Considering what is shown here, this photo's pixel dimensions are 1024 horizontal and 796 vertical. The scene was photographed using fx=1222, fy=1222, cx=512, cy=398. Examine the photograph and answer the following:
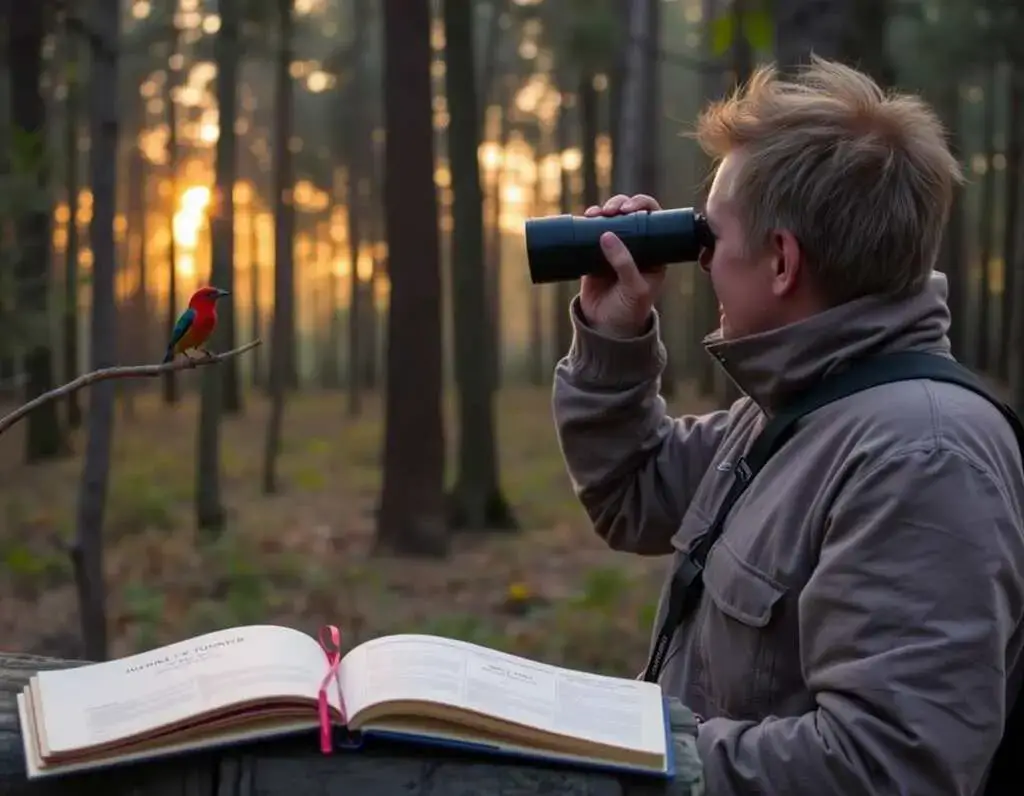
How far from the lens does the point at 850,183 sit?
5.86 ft

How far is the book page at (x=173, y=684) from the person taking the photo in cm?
145

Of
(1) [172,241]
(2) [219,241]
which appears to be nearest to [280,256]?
(2) [219,241]

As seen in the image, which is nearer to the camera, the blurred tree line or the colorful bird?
the colorful bird

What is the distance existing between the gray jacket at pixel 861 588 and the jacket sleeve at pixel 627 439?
1.21ft

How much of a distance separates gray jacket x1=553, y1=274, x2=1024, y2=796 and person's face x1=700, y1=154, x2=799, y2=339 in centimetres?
5

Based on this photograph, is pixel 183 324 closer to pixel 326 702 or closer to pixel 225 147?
pixel 326 702

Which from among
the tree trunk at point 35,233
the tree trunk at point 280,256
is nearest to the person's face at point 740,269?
the tree trunk at point 35,233

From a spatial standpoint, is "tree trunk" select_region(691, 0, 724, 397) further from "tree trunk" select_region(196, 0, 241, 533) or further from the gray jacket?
the gray jacket

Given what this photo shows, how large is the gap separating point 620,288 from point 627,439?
0.33m

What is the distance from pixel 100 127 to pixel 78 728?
3.88 m

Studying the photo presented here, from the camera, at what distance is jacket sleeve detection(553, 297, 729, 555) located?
7.82 ft

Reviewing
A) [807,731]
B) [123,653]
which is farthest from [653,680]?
[123,653]

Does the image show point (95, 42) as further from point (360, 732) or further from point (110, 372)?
point (360, 732)

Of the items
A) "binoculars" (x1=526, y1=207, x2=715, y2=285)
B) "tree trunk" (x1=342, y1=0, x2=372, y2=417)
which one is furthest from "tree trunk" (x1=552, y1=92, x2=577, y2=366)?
"binoculars" (x1=526, y1=207, x2=715, y2=285)
